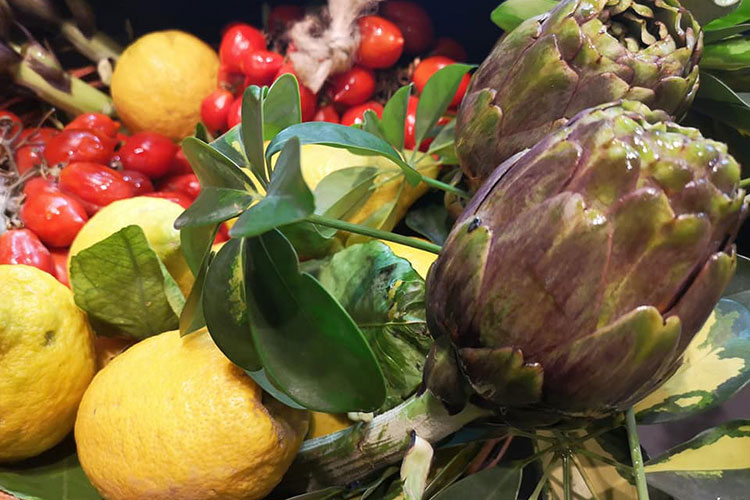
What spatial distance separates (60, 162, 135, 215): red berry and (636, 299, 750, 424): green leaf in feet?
2.32

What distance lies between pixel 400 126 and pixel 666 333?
0.44 metres

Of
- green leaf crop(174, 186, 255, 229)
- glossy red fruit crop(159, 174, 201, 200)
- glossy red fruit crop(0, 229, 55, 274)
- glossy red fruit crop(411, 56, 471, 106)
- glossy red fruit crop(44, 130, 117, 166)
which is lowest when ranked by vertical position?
glossy red fruit crop(159, 174, 201, 200)

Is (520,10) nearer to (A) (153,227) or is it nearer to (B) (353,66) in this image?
(B) (353,66)

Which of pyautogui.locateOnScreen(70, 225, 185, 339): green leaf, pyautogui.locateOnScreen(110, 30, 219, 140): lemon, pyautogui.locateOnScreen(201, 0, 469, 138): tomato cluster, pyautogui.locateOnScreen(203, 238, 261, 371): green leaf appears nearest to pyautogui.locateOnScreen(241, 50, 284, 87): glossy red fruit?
pyautogui.locateOnScreen(201, 0, 469, 138): tomato cluster

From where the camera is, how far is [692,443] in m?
0.56

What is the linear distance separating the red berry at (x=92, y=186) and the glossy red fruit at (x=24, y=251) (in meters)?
0.08

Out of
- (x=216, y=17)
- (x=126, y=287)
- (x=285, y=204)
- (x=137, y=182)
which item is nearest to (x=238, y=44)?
(x=216, y=17)

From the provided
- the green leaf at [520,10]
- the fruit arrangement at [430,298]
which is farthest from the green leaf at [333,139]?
the green leaf at [520,10]

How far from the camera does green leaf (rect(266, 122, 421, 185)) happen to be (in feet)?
1.71

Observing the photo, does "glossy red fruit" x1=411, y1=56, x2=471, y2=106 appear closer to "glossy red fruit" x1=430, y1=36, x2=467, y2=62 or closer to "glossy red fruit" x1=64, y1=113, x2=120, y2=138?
"glossy red fruit" x1=430, y1=36, x2=467, y2=62

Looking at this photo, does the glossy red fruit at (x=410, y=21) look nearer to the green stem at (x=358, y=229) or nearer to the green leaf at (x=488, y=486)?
the green stem at (x=358, y=229)

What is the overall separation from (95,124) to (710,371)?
0.91m

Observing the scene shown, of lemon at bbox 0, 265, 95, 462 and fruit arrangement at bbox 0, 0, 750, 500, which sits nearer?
fruit arrangement at bbox 0, 0, 750, 500

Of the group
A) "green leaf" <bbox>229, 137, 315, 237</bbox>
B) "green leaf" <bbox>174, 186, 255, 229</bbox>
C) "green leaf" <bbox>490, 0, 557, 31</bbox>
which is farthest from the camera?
"green leaf" <bbox>490, 0, 557, 31</bbox>
